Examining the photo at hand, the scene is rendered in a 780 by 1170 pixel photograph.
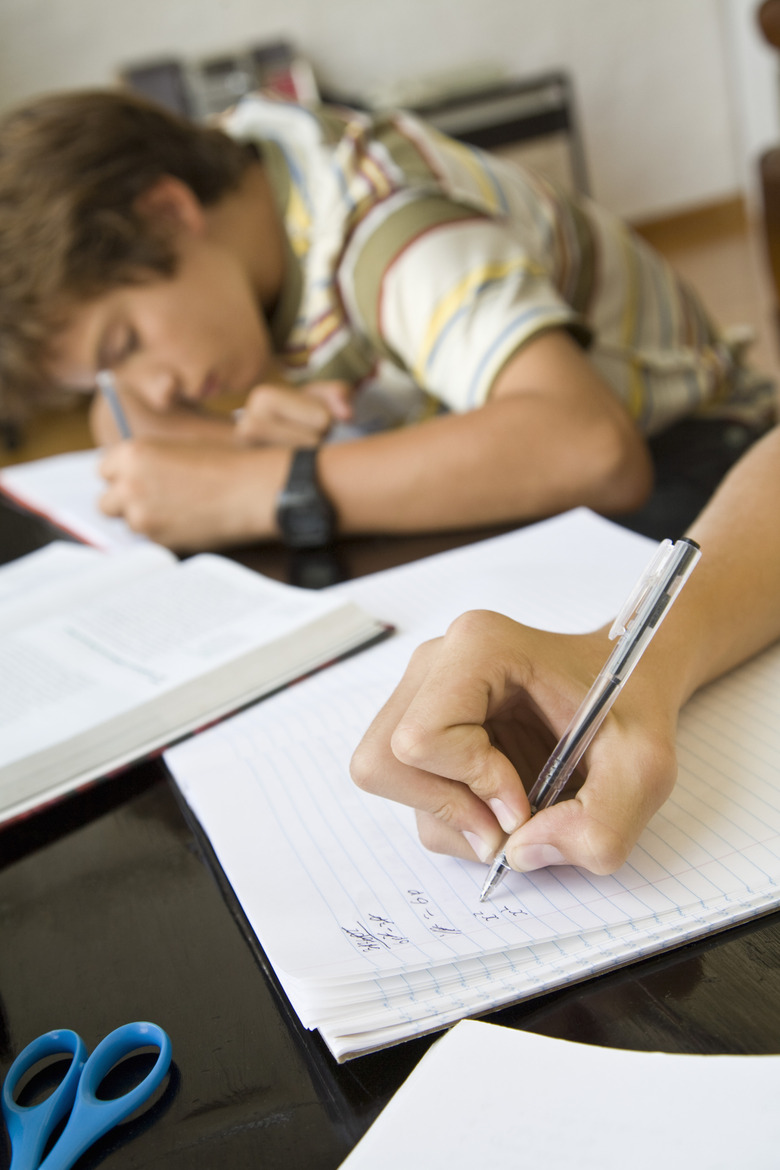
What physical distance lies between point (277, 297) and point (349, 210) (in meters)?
0.23

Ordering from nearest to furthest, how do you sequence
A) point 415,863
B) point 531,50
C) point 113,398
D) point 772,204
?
point 415,863 → point 113,398 → point 772,204 → point 531,50

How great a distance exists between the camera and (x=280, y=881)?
0.37m

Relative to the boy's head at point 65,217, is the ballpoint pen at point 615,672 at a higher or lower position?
lower

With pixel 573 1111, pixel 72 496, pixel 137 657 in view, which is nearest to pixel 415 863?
pixel 573 1111

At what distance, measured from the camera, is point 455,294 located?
0.81 metres

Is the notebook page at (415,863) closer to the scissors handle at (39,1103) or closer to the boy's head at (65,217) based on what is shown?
the scissors handle at (39,1103)

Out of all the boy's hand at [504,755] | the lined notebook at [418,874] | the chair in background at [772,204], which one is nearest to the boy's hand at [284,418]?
the lined notebook at [418,874]

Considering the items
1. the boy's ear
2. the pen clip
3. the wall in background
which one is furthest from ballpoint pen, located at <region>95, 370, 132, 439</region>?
the wall in background

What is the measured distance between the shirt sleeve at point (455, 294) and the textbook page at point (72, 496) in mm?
287

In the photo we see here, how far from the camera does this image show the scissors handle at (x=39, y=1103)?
0.29 m

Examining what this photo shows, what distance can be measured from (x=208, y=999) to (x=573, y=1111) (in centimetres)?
13

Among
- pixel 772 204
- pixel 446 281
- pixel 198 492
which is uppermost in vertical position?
pixel 446 281

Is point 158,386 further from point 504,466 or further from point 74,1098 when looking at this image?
point 74,1098

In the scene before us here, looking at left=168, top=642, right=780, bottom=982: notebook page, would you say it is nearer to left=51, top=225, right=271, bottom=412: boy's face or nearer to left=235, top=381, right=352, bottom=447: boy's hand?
left=235, top=381, right=352, bottom=447: boy's hand
